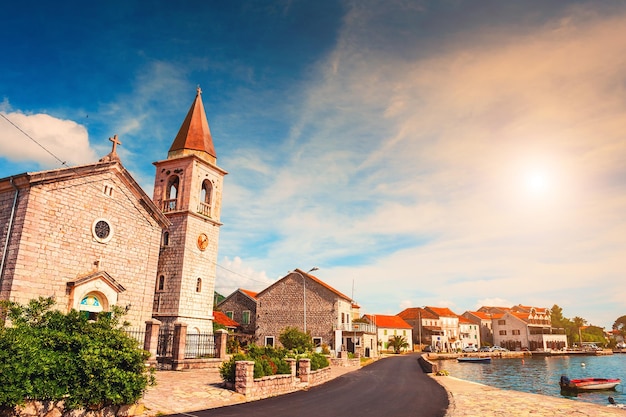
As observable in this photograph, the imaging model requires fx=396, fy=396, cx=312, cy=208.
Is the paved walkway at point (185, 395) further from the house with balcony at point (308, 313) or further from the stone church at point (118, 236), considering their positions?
the house with balcony at point (308, 313)

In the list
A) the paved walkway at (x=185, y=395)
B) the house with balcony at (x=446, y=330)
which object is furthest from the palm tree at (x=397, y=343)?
the paved walkway at (x=185, y=395)

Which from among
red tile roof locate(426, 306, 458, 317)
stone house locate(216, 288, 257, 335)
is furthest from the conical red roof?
red tile roof locate(426, 306, 458, 317)

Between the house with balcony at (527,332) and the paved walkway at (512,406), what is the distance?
3592 inches

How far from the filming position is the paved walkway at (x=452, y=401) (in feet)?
45.7

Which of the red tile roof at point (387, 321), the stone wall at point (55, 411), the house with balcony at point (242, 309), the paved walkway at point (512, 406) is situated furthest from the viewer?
the red tile roof at point (387, 321)

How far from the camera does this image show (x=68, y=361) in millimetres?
10773

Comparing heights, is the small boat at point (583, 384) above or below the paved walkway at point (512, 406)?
below

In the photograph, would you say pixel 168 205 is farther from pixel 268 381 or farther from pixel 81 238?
pixel 268 381

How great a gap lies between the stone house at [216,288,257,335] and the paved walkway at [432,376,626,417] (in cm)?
3552

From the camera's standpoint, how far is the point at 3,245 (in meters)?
18.7

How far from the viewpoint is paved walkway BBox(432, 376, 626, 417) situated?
15.0 meters

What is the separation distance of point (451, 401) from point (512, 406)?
7.95 ft

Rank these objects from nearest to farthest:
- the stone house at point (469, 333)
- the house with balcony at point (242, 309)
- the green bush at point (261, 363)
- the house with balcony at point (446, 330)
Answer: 1. the green bush at point (261, 363)
2. the house with balcony at point (242, 309)
3. the house with balcony at point (446, 330)
4. the stone house at point (469, 333)

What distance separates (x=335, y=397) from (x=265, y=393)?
3125 mm
